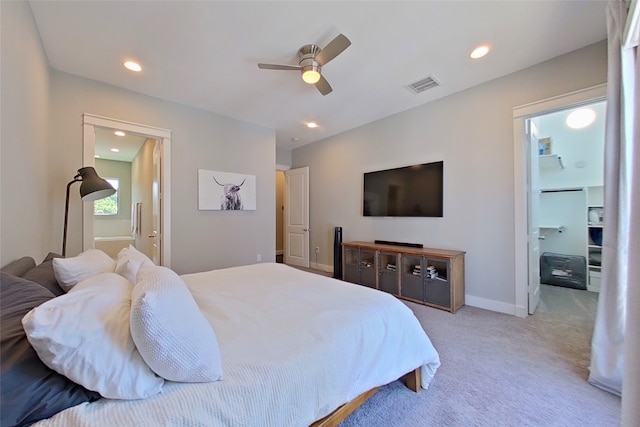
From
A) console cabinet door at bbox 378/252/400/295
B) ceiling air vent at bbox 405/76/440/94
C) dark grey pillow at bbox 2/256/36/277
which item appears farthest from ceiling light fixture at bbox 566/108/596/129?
dark grey pillow at bbox 2/256/36/277

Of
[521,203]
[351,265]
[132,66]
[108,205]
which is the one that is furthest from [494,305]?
[108,205]

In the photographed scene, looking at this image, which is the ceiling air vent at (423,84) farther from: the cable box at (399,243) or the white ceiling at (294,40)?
the cable box at (399,243)

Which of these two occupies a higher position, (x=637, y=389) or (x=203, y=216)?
(x=203, y=216)

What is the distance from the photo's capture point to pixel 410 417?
148 cm

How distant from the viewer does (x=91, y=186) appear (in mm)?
2324

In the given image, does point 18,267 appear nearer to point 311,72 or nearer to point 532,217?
point 311,72

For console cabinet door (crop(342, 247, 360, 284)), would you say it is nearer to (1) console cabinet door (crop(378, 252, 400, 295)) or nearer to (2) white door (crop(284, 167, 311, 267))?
(1) console cabinet door (crop(378, 252, 400, 295))

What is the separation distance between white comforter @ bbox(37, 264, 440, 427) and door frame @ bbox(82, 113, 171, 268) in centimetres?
171

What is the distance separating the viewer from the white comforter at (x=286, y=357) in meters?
0.82

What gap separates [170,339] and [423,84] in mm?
3480

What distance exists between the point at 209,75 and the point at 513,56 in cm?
321

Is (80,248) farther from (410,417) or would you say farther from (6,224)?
(410,417)

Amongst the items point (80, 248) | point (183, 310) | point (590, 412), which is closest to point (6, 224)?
point (183, 310)

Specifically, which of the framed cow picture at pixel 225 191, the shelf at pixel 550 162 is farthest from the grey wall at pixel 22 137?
the shelf at pixel 550 162
